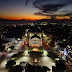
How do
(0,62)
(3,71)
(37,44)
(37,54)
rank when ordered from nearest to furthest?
(3,71), (0,62), (37,54), (37,44)

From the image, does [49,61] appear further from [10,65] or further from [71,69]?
[10,65]

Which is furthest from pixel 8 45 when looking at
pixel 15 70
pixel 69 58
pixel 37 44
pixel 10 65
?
pixel 69 58

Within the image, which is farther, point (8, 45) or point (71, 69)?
point (8, 45)

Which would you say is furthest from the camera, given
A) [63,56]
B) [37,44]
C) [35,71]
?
[37,44]

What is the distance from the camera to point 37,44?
21328 millimetres

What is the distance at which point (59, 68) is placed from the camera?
408 inches

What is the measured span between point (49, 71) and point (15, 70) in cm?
384

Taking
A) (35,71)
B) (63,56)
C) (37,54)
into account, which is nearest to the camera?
(35,71)

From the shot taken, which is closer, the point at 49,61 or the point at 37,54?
the point at 49,61

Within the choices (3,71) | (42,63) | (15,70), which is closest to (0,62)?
(3,71)

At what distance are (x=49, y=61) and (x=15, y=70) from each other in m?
5.82

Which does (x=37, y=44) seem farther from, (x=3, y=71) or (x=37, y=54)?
(x=3, y=71)

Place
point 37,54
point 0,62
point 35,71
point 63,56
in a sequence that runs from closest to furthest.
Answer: point 35,71
point 0,62
point 63,56
point 37,54

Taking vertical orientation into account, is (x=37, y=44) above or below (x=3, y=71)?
above
